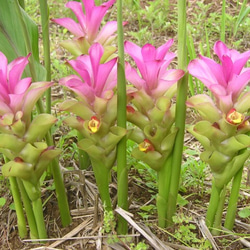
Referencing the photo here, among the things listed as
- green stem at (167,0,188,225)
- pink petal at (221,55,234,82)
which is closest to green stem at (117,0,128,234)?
green stem at (167,0,188,225)

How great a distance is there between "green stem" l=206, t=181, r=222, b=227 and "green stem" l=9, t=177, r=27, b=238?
491mm

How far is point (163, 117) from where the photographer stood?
938mm

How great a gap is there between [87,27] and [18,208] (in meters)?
0.51

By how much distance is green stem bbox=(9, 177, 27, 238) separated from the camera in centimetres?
105


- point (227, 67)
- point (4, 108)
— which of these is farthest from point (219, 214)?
point (4, 108)

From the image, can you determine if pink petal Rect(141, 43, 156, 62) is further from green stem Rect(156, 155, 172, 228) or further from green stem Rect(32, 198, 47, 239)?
green stem Rect(32, 198, 47, 239)

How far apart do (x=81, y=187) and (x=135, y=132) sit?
0.95ft

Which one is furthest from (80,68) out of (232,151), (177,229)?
(177,229)

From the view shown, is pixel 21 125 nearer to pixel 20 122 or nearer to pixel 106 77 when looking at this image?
pixel 20 122

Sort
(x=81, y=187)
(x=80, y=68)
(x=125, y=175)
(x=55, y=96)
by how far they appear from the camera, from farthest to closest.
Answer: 1. (x=55, y=96)
2. (x=81, y=187)
3. (x=125, y=175)
4. (x=80, y=68)

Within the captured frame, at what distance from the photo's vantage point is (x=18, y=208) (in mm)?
1076

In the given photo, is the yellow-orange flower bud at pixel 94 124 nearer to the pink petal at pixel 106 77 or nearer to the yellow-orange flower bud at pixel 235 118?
the pink petal at pixel 106 77

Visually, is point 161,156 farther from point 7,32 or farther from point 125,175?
point 7,32

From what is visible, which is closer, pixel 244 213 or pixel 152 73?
pixel 152 73
